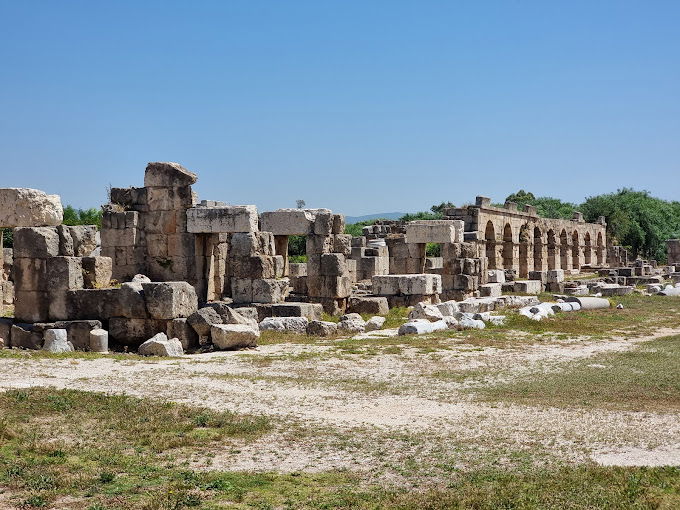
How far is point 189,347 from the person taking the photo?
599 inches

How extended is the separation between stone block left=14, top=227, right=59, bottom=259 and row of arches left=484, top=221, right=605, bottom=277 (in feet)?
78.5

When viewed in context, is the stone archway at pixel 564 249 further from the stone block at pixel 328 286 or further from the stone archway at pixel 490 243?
the stone block at pixel 328 286

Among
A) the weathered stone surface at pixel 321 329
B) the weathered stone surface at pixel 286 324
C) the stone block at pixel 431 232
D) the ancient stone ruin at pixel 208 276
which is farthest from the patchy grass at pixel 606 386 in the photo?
the stone block at pixel 431 232

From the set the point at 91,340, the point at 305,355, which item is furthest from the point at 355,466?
the point at 91,340

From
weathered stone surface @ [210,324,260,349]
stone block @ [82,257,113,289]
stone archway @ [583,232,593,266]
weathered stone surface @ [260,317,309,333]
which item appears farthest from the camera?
stone archway @ [583,232,593,266]

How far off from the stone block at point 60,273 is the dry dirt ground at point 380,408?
8.91 feet

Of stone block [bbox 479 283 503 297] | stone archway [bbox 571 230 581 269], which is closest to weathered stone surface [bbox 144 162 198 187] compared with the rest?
stone block [bbox 479 283 503 297]

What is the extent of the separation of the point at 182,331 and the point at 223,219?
17.5 ft

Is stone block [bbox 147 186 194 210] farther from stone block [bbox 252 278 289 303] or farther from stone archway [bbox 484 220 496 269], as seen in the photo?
stone archway [bbox 484 220 496 269]

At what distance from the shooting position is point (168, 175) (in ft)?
67.7

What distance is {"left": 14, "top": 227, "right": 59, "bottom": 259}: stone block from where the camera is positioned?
15344 mm

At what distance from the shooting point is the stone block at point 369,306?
68.7 feet

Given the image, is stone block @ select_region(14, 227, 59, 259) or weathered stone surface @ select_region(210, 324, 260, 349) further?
stone block @ select_region(14, 227, 59, 259)

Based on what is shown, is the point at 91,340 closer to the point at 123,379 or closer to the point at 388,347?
the point at 123,379
